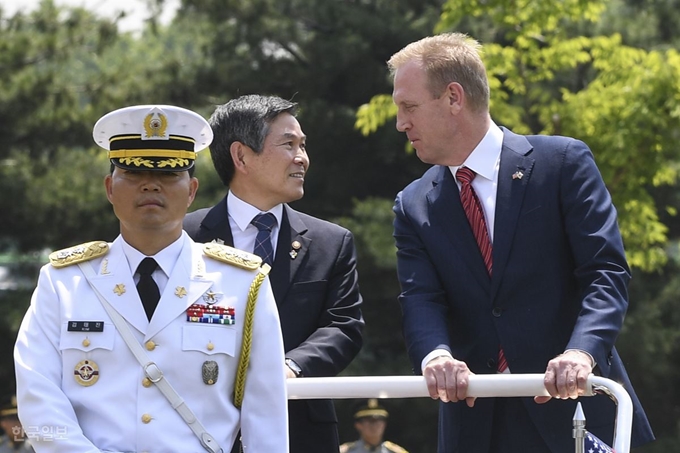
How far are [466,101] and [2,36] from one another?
15.2m

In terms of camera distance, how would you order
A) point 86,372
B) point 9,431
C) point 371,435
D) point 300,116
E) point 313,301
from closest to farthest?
point 86,372
point 313,301
point 9,431
point 371,435
point 300,116

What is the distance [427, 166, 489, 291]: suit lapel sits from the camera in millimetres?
4445

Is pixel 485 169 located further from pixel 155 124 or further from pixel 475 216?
pixel 155 124

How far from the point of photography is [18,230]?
61.3 feet

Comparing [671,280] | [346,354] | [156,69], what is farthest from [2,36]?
[346,354]

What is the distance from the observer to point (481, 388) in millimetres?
3967

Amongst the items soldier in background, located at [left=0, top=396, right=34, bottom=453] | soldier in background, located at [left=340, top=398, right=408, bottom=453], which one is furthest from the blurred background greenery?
soldier in background, located at [left=0, top=396, right=34, bottom=453]

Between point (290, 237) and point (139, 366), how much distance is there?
4.73 feet

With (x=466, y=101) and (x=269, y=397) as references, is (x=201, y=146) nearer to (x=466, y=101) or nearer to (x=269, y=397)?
(x=269, y=397)

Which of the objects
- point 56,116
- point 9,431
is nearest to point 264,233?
point 9,431

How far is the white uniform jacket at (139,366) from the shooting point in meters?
3.48

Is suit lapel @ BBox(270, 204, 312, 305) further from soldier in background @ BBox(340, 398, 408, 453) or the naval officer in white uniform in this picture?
soldier in background @ BBox(340, 398, 408, 453)

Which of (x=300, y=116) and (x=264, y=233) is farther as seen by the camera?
(x=300, y=116)

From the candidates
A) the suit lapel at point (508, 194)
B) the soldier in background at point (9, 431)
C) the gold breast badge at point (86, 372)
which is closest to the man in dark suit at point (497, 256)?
the suit lapel at point (508, 194)
